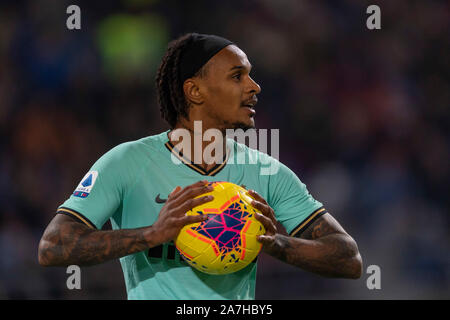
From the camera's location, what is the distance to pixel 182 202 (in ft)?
9.02

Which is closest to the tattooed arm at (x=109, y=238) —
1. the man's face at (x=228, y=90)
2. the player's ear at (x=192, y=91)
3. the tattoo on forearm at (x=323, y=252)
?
the tattoo on forearm at (x=323, y=252)

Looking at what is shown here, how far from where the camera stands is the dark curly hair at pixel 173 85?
3523mm

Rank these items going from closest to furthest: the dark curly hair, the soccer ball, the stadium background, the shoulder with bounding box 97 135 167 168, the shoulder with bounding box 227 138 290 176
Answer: the soccer ball
the shoulder with bounding box 97 135 167 168
the shoulder with bounding box 227 138 290 176
the dark curly hair
the stadium background

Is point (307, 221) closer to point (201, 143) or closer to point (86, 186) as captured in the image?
point (201, 143)

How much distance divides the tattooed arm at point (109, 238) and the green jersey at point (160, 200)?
0.37 ft

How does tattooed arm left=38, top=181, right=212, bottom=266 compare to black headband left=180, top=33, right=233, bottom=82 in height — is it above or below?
below

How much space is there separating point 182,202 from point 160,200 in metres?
0.42

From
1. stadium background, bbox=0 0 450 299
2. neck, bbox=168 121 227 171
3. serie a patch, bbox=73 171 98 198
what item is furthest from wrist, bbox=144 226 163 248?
stadium background, bbox=0 0 450 299

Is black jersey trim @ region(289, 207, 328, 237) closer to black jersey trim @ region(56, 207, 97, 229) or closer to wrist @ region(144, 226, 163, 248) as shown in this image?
wrist @ region(144, 226, 163, 248)

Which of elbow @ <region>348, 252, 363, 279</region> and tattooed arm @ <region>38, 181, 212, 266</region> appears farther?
elbow @ <region>348, 252, 363, 279</region>

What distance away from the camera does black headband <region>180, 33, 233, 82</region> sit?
3416 millimetres

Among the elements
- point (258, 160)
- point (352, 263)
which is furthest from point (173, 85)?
point (352, 263)

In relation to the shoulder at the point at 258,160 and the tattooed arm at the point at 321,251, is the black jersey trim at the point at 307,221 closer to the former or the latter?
the tattooed arm at the point at 321,251
